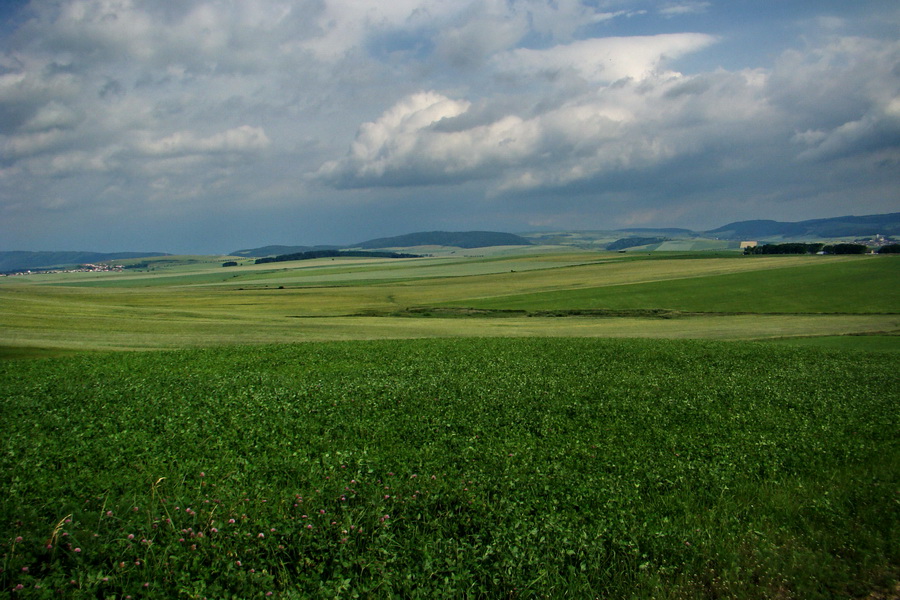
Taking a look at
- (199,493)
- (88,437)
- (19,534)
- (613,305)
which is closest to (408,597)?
(199,493)

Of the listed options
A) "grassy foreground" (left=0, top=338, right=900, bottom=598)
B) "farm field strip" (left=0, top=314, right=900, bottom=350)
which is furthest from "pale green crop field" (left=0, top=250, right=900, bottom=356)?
"grassy foreground" (left=0, top=338, right=900, bottom=598)

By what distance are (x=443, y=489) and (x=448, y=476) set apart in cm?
73

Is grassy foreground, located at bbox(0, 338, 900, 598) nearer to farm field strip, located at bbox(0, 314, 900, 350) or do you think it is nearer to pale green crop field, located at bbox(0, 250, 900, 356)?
farm field strip, located at bbox(0, 314, 900, 350)

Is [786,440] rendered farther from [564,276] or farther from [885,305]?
[564,276]

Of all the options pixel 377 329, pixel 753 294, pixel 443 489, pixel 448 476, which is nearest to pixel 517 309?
pixel 377 329

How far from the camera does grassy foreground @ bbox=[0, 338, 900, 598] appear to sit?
7266mm

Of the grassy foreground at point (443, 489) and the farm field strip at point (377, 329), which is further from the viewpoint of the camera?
the farm field strip at point (377, 329)

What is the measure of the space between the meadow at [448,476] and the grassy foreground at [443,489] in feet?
0.15

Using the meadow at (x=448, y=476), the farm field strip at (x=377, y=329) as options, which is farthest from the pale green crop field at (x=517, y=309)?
the meadow at (x=448, y=476)

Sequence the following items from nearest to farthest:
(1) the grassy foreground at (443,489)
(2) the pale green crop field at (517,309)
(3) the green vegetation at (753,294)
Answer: (1) the grassy foreground at (443,489), (2) the pale green crop field at (517,309), (3) the green vegetation at (753,294)

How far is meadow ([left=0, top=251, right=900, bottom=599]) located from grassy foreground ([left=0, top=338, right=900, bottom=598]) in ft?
0.15

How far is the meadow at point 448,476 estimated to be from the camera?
7.32 m

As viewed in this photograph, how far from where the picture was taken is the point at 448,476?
10.4 m

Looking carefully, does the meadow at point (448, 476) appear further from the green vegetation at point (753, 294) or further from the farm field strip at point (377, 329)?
the green vegetation at point (753, 294)
